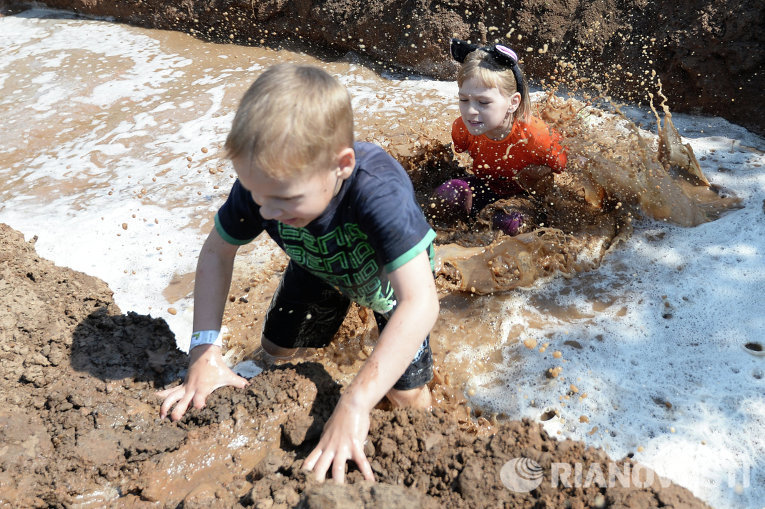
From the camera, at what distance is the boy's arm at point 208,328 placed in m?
2.16

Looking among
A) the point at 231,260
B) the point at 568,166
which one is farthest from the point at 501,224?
the point at 231,260

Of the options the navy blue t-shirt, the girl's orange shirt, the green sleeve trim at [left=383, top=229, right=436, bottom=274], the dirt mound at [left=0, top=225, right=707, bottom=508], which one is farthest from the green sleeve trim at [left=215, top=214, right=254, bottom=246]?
the girl's orange shirt

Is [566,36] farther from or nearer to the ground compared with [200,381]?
farther from the ground

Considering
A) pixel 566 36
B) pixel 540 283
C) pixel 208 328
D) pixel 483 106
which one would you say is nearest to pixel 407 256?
pixel 208 328

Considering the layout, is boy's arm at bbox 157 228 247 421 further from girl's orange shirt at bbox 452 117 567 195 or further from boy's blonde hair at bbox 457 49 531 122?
girl's orange shirt at bbox 452 117 567 195

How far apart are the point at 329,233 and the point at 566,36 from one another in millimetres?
3930

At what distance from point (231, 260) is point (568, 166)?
7.74 ft

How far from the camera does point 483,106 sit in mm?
3496

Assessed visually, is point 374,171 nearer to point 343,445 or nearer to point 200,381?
point 343,445

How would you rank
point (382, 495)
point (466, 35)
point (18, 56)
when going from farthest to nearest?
point (18, 56) < point (466, 35) < point (382, 495)

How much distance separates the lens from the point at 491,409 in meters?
2.63

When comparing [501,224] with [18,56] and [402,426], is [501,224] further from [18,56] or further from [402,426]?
[18,56]

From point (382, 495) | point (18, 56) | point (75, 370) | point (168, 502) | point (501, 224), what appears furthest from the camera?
point (18, 56)

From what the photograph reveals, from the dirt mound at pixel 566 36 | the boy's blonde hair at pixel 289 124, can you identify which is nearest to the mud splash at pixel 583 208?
the dirt mound at pixel 566 36
